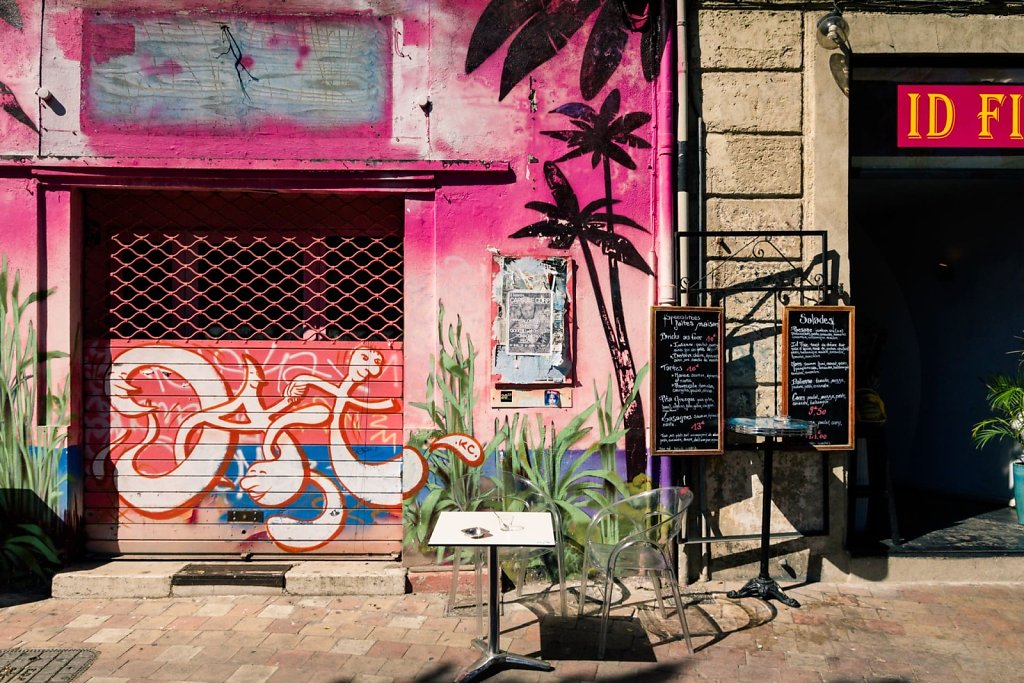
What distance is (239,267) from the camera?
20.1ft

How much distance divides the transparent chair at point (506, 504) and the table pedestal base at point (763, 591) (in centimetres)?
131

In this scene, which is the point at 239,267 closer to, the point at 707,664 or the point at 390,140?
the point at 390,140

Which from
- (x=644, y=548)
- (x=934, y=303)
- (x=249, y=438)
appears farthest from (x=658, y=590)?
(x=934, y=303)

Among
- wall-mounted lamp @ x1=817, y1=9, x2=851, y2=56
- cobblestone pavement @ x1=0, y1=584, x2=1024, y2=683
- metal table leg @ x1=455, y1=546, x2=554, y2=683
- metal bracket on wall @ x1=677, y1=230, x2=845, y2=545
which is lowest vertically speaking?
cobblestone pavement @ x1=0, y1=584, x2=1024, y2=683

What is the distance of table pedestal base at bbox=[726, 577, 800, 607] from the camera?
5465 millimetres

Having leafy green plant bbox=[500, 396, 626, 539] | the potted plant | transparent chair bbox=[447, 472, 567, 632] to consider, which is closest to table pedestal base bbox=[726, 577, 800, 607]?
leafy green plant bbox=[500, 396, 626, 539]

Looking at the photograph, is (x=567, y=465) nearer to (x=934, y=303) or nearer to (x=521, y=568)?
(x=521, y=568)

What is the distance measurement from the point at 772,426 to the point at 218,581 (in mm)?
4052

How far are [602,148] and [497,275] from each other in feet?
4.14

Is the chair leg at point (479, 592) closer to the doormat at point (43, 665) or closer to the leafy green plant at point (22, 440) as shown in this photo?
the doormat at point (43, 665)

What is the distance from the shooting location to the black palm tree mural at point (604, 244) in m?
5.92

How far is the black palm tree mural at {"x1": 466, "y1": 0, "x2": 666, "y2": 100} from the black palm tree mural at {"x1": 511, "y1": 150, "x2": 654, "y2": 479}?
30.3 inches

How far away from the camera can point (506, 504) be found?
548 cm

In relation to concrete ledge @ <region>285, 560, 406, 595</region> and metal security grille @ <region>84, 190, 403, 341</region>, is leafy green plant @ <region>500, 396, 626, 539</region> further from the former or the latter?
metal security grille @ <region>84, 190, 403, 341</region>
